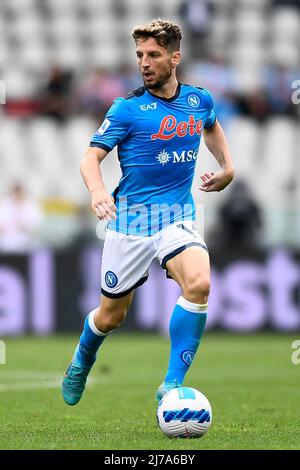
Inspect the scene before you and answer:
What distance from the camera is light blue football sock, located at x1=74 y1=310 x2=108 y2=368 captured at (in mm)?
7223

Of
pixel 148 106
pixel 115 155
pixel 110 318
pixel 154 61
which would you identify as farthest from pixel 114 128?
pixel 115 155

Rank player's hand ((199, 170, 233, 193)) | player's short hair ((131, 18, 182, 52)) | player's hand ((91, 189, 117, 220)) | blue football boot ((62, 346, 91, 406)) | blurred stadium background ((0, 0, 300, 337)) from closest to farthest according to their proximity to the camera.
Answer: player's hand ((91, 189, 117, 220)) < player's short hair ((131, 18, 182, 52)) < player's hand ((199, 170, 233, 193)) < blue football boot ((62, 346, 91, 406)) < blurred stadium background ((0, 0, 300, 337))

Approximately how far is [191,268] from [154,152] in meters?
0.87

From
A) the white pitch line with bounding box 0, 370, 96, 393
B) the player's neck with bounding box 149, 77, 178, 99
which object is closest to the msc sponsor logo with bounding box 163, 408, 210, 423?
the player's neck with bounding box 149, 77, 178, 99

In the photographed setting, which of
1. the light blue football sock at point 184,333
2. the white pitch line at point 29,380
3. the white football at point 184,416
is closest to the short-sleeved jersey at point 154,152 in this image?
the light blue football sock at point 184,333

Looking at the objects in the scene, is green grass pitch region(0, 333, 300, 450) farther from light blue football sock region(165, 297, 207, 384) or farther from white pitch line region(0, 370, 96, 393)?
light blue football sock region(165, 297, 207, 384)

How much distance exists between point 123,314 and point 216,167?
33.7 feet

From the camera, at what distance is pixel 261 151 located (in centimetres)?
1836

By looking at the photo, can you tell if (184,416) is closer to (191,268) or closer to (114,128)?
(191,268)

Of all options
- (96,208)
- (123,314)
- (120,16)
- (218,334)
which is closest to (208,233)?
(218,334)

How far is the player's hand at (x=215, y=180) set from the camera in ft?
23.1

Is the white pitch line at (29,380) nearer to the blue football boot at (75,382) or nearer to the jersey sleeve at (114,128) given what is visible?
the blue football boot at (75,382)

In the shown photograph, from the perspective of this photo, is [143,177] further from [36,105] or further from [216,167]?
[36,105]

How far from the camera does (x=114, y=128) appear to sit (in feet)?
21.6
